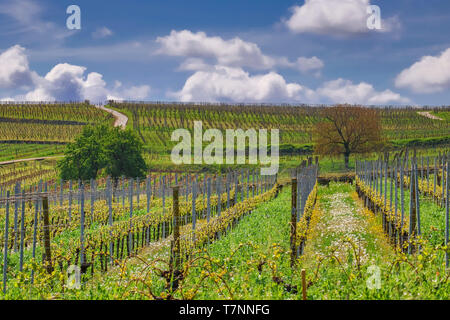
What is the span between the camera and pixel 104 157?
36875mm

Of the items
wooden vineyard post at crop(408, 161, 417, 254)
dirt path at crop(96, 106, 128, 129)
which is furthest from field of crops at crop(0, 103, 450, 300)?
dirt path at crop(96, 106, 128, 129)

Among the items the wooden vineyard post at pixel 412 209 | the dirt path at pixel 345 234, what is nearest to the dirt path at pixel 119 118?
the dirt path at pixel 345 234

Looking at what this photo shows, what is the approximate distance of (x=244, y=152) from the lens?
205 feet

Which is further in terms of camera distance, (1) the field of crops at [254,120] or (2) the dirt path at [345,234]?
(1) the field of crops at [254,120]

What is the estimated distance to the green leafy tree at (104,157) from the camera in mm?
37562

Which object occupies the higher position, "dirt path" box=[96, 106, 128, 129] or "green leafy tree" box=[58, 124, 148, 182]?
"dirt path" box=[96, 106, 128, 129]

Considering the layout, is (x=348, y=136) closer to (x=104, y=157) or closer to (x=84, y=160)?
(x=104, y=157)

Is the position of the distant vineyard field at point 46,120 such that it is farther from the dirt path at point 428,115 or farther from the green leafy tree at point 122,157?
the dirt path at point 428,115

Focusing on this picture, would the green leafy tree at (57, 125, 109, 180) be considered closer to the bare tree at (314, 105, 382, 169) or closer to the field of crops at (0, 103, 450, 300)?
the field of crops at (0, 103, 450, 300)

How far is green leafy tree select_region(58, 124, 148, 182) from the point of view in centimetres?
3756

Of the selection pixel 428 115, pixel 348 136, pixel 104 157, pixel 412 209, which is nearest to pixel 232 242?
pixel 412 209

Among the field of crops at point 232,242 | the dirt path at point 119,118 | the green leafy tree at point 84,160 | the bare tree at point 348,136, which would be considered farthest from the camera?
the dirt path at point 119,118

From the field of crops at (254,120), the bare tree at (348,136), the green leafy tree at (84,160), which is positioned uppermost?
the field of crops at (254,120)
